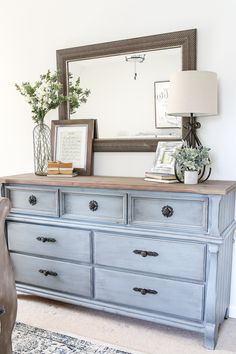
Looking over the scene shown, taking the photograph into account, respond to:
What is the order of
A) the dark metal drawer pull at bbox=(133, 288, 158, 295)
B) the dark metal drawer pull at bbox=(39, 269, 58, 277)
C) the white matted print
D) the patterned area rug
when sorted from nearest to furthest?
1. the patterned area rug
2. the dark metal drawer pull at bbox=(133, 288, 158, 295)
3. the dark metal drawer pull at bbox=(39, 269, 58, 277)
4. the white matted print

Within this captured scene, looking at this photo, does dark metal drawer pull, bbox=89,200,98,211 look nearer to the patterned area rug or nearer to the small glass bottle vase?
the small glass bottle vase

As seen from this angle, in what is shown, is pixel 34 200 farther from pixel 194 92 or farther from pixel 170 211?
pixel 194 92

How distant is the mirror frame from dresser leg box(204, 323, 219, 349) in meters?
1.20

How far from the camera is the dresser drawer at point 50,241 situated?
2.30 meters

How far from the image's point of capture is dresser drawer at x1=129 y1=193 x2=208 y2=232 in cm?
194

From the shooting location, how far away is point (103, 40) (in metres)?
2.63

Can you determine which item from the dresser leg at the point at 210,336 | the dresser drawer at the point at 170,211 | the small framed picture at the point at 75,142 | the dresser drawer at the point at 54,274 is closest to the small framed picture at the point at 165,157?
the dresser drawer at the point at 170,211

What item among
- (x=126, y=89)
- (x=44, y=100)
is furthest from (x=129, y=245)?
(x=44, y=100)

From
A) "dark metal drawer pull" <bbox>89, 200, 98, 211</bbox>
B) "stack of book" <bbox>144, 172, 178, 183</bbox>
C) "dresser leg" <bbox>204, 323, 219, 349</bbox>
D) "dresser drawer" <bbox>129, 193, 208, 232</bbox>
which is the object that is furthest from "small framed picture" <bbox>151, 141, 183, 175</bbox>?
"dresser leg" <bbox>204, 323, 219, 349</bbox>

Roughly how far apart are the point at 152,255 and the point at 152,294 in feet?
0.82

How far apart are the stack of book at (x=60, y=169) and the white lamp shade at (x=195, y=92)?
93cm

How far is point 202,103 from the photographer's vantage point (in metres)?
2.07

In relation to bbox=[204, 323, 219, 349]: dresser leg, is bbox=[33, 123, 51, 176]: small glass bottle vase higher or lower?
higher

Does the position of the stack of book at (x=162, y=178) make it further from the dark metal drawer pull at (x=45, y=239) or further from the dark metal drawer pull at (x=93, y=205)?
the dark metal drawer pull at (x=45, y=239)
